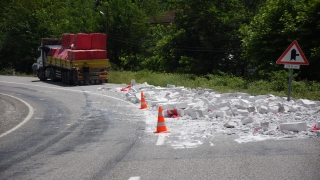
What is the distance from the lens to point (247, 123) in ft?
40.4

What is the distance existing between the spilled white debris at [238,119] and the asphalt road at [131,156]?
20.1 inches

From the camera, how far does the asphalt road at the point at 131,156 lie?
761cm

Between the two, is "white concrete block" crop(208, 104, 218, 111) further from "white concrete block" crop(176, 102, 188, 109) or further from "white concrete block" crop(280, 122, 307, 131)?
"white concrete block" crop(280, 122, 307, 131)

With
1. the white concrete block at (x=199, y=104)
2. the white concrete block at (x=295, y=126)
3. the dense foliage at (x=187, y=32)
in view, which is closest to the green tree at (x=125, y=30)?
the dense foliage at (x=187, y=32)

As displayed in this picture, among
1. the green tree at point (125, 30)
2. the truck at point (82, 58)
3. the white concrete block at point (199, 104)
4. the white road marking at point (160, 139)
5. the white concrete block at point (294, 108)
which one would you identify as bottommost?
the white road marking at point (160, 139)

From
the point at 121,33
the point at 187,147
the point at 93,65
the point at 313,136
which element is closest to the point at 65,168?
the point at 187,147

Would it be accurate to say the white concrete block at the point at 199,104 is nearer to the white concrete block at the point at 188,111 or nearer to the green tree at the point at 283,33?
the white concrete block at the point at 188,111

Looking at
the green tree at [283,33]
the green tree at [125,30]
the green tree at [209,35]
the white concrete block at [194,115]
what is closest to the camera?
the white concrete block at [194,115]

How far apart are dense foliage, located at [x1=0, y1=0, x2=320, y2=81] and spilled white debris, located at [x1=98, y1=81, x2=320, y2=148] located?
11.7 m

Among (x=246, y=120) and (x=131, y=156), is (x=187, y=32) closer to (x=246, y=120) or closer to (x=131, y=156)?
(x=246, y=120)

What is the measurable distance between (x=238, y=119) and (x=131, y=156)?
5.11m

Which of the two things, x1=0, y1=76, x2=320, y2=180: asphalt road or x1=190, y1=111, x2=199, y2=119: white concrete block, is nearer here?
x1=0, y1=76, x2=320, y2=180: asphalt road

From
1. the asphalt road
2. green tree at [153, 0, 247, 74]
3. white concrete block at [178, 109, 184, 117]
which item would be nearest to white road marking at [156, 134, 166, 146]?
the asphalt road

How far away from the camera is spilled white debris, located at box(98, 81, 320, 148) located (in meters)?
10.8
